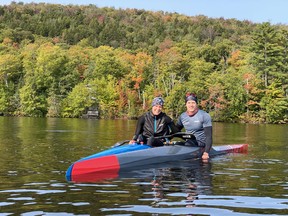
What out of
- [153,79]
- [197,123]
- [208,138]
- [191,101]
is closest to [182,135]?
[197,123]

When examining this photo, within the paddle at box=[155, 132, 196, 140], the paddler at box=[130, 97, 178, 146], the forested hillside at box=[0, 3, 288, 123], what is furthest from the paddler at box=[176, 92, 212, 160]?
the forested hillside at box=[0, 3, 288, 123]

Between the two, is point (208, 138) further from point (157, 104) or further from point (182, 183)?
point (182, 183)

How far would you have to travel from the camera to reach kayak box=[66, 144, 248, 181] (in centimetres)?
973

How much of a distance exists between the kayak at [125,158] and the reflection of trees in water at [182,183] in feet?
1.92

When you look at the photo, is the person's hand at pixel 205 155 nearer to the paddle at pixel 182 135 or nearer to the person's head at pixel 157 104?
the paddle at pixel 182 135

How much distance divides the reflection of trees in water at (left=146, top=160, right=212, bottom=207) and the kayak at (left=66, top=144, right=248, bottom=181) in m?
0.58

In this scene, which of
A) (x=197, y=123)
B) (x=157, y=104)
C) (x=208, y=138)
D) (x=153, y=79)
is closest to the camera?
(x=157, y=104)

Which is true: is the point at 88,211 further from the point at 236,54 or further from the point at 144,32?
the point at 144,32

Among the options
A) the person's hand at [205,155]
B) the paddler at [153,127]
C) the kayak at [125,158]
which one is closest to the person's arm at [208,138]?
the person's hand at [205,155]

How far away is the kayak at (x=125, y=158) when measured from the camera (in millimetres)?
9733

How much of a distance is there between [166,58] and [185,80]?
430cm

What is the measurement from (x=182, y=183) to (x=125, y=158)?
2189mm

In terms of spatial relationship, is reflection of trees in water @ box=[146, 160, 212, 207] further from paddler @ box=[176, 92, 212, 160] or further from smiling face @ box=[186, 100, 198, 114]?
smiling face @ box=[186, 100, 198, 114]

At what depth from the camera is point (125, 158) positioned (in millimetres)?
10750
